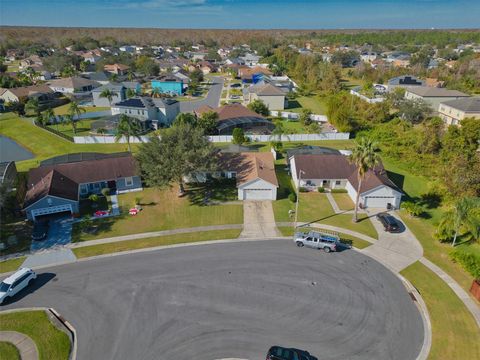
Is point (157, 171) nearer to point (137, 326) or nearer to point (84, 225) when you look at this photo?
point (84, 225)

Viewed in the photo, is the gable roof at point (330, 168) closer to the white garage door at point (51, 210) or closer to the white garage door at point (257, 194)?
the white garage door at point (257, 194)

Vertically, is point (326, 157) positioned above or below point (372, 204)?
above

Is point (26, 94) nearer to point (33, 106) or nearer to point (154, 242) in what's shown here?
point (33, 106)

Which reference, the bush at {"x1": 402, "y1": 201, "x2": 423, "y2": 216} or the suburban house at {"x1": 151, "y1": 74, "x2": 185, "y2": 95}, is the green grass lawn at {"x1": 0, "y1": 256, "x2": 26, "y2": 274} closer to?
the bush at {"x1": 402, "y1": 201, "x2": 423, "y2": 216}

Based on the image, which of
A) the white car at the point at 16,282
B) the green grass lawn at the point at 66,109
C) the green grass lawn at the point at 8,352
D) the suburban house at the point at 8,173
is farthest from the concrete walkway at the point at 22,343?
the green grass lawn at the point at 66,109

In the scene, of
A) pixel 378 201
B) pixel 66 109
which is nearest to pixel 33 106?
pixel 66 109

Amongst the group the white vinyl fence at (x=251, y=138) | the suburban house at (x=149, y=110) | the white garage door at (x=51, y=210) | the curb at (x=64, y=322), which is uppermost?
the suburban house at (x=149, y=110)

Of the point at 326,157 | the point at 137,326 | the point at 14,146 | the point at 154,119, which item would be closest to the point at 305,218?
the point at 326,157
